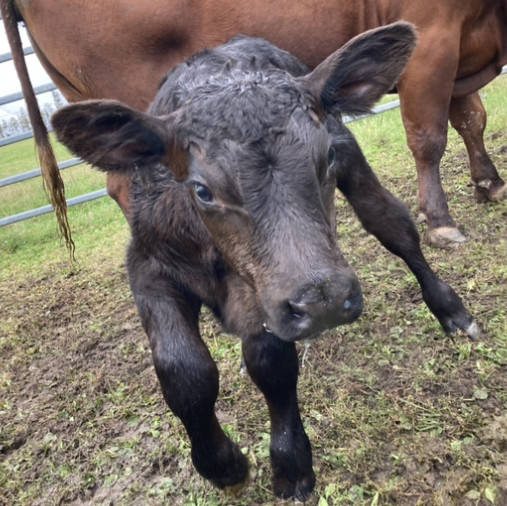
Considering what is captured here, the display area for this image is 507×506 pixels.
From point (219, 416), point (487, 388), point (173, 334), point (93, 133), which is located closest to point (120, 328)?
point (219, 416)

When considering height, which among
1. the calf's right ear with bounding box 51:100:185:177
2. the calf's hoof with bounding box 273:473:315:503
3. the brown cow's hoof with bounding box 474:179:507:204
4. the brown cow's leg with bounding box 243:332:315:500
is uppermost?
the calf's right ear with bounding box 51:100:185:177

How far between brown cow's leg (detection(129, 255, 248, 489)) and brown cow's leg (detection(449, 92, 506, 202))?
9.77ft

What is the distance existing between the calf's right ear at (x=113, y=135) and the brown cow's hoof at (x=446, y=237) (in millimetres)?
2264

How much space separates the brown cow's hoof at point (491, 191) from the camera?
4348mm

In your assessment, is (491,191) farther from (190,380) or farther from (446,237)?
(190,380)

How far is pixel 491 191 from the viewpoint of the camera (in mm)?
4363

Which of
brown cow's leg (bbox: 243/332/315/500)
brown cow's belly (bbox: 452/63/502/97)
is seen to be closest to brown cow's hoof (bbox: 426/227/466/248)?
brown cow's belly (bbox: 452/63/502/97)

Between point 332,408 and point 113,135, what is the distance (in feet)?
4.83

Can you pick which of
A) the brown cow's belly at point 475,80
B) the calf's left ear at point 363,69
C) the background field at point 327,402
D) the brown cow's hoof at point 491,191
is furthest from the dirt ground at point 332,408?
the calf's left ear at point 363,69

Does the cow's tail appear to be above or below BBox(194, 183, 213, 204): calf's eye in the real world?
below

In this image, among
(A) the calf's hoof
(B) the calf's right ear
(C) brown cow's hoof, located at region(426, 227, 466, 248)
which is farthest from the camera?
(C) brown cow's hoof, located at region(426, 227, 466, 248)

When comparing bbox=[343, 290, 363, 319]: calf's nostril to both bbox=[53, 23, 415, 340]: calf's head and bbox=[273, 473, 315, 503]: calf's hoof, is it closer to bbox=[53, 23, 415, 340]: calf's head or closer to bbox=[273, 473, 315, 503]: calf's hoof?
bbox=[53, 23, 415, 340]: calf's head

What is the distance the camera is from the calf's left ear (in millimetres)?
2092

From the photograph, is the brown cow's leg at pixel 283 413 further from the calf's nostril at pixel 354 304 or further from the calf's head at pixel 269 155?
the calf's nostril at pixel 354 304
